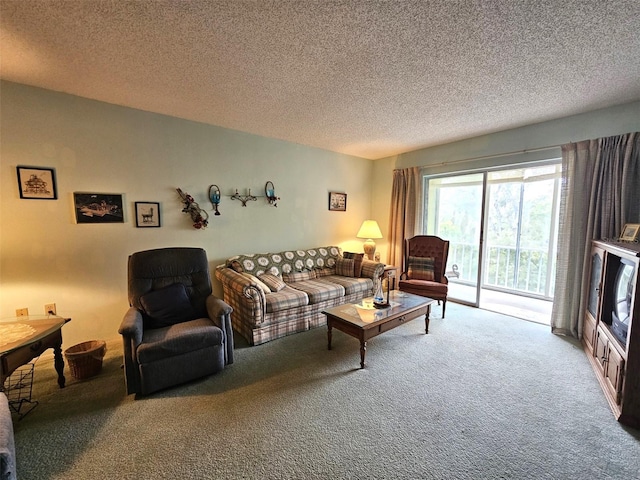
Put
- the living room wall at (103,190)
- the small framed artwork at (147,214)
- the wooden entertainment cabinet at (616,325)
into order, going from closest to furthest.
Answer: the wooden entertainment cabinet at (616,325)
the living room wall at (103,190)
the small framed artwork at (147,214)

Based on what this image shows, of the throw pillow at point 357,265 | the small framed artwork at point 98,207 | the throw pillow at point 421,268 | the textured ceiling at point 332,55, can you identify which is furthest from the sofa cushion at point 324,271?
the small framed artwork at point 98,207

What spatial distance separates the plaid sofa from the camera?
2.81 meters

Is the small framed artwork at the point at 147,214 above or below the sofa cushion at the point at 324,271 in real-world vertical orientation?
above

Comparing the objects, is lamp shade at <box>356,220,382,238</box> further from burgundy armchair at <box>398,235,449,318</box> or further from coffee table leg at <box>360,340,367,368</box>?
coffee table leg at <box>360,340,367,368</box>

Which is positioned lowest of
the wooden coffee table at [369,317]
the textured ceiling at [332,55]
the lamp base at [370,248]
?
the wooden coffee table at [369,317]

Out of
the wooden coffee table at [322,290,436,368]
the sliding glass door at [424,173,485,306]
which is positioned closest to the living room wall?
the wooden coffee table at [322,290,436,368]

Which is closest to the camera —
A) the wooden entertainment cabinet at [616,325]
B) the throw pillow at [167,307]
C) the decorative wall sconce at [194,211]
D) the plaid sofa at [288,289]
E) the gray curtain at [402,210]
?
the wooden entertainment cabinet at [616,325]

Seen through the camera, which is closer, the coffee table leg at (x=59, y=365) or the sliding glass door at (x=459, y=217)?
the coffee table leg at (x=59, y=365)

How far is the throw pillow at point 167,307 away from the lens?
2.28 meters

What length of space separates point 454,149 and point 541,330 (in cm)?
271

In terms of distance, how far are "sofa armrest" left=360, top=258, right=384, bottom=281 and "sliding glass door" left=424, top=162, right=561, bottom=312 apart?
1.38 m

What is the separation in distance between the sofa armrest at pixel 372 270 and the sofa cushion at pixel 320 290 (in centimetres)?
61

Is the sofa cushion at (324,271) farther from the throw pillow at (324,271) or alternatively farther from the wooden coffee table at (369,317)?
the wooden coffee table at (369,317)

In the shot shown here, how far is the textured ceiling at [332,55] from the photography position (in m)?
1.51
